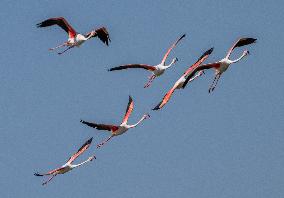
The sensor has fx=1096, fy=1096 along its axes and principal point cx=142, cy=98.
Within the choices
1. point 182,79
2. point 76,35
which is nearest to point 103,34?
point 76,35

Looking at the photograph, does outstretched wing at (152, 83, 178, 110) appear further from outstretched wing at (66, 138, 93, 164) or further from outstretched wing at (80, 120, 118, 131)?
outstretched wing at (66, 138, 93, 164)

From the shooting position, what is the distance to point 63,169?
69062mm

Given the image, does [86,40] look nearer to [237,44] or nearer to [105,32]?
[105,32]

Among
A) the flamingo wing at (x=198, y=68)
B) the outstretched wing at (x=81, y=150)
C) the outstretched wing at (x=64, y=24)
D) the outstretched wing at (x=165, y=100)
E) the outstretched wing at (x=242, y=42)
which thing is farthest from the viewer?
the outstretched wing at (x=81, y=150)

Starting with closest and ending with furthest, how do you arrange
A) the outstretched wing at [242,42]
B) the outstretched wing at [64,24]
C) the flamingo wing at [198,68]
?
the flamingo wing at [198,68] → the outstretched wing at [242,42] → the outstretched wing at [64,24]

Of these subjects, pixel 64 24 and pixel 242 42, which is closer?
pixel 242 42

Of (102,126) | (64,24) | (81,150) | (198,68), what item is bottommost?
(81,150)

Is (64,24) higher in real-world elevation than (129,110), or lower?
higher

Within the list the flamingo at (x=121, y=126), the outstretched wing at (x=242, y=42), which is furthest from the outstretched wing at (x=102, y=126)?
the outstretched wing at (x=242, y=42)

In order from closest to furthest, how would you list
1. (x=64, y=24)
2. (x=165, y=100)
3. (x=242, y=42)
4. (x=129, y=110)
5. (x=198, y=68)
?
(x=165, y=100), (x=198, y=68), (x=242, y=42), (x=64, y=24), (x=129, y=110)

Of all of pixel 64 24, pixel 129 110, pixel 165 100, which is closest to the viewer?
pixel 165 100

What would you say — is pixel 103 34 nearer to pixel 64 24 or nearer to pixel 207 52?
pixel 64 24

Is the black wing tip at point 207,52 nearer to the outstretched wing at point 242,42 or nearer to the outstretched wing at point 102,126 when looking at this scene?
the outstretched wing at point 242,42

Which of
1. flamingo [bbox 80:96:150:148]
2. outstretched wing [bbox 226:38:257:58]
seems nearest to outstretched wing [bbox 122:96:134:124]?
flamingo [bbox 80:96:150:148]
